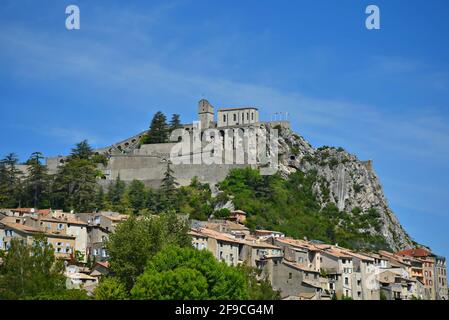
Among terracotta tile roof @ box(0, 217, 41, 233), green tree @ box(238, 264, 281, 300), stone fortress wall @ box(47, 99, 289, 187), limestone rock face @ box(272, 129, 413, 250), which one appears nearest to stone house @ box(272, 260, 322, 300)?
green tree @ box(238, 264, 281, 300)

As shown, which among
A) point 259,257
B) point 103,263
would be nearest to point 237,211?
point 259,257

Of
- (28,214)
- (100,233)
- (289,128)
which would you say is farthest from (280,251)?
(289,128)

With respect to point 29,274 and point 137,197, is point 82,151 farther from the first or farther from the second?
point 29,274

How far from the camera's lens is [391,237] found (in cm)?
9238

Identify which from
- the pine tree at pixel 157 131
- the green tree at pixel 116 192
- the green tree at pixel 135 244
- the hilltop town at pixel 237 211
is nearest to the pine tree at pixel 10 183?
the hilltop town at pixel 237 211

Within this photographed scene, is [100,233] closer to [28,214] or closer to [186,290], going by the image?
[28,214]

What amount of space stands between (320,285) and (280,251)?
4.77 metres

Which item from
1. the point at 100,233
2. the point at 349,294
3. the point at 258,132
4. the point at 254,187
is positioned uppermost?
the point at 258,132

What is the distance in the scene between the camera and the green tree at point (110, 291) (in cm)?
4325

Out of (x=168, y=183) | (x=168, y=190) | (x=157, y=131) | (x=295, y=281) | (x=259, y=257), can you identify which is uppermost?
(x=157, y=131)

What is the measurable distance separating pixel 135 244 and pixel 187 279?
862 cm

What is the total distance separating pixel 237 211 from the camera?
80.4m

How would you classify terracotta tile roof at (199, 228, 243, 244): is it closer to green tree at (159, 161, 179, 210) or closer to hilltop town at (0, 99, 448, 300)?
hilltop town at (0, 99, 448, 300)

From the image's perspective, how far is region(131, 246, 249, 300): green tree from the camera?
40719 mm
